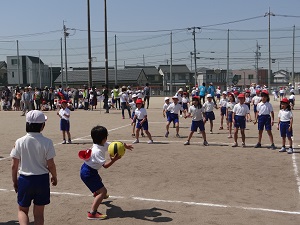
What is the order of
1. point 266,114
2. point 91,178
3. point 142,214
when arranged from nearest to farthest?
point 91,178
point 142,214
point 266,114

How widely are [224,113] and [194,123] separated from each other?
191 inches

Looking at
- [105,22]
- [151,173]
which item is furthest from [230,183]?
[105,22]

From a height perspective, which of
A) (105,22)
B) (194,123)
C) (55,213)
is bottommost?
(55,213)

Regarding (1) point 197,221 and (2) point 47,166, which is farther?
(1) point 197,221

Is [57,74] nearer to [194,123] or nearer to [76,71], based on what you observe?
[76,71]

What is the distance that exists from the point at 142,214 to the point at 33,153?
2203 millimetres

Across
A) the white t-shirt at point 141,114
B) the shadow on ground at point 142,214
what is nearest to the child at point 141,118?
the white t-shirt at point 141,114

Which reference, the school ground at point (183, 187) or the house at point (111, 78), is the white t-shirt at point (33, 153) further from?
the house at point (111, 78)

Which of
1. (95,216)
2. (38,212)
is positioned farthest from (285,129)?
(38,212)

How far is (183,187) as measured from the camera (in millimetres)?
7672

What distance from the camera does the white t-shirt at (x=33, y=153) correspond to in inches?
185

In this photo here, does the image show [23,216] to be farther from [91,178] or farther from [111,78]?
[111,78]

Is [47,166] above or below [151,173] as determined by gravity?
above

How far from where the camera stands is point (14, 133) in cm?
1659
